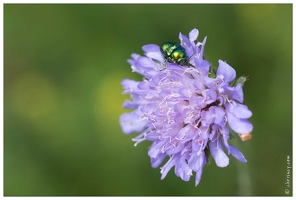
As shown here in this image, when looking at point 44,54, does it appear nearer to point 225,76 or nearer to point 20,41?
point 20,41

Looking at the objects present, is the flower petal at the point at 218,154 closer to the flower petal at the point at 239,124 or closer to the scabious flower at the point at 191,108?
the scabious flower at the point at 191,108

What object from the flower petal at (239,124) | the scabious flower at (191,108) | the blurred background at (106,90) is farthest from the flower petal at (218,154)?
the blurred background at (106,90)

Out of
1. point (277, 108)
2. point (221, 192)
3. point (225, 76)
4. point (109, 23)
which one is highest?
point (109, 23)

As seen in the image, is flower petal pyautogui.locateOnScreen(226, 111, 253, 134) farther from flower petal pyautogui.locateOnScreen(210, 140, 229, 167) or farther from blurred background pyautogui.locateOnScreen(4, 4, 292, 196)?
blurred background pyautogui.locateOnScreen(4, 4, 292, 196)

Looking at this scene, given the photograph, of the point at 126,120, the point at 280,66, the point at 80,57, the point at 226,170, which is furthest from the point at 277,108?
the point at 80,57

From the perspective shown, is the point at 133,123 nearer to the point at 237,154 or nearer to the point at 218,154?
the point at 218,154

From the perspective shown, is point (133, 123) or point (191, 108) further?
point (133, 123)

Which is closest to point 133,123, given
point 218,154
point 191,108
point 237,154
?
point 191,108
